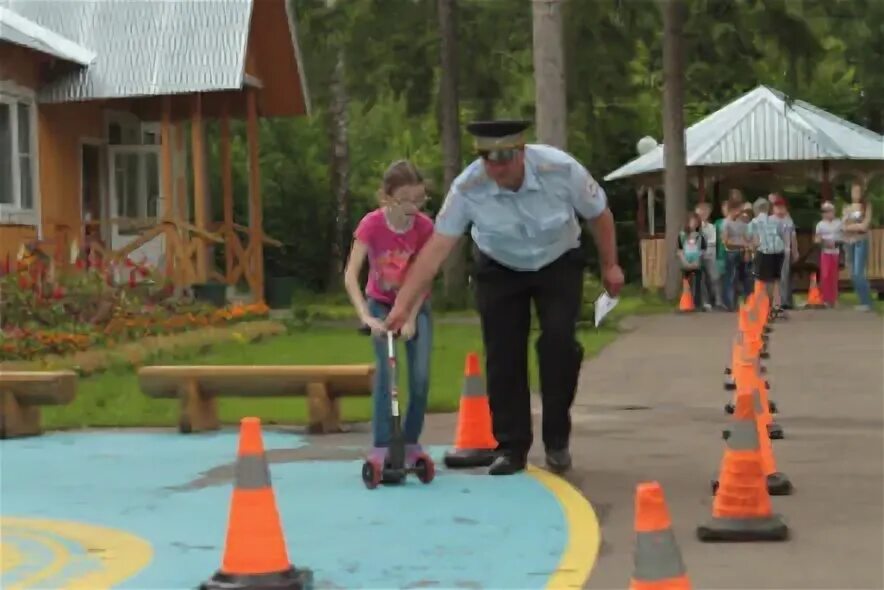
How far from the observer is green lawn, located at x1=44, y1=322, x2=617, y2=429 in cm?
1226

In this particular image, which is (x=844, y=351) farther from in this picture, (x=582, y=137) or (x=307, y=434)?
(x=582, y=137)

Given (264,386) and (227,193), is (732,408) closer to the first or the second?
(264,386)

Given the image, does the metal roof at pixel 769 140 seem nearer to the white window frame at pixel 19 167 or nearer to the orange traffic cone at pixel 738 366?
the white window frame at pixel 19 167

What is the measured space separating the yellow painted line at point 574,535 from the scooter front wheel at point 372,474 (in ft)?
2.83

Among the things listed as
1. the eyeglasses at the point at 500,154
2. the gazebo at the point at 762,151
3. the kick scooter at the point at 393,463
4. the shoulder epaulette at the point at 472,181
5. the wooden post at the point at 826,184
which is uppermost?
the gazebo at the point at 762,151

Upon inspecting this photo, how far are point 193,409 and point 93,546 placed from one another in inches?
165

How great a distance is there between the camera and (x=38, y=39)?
70.9 feet

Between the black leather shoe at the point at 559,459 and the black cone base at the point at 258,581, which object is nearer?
the black cone base at the point at 258,581

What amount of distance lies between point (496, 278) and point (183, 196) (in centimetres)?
1706

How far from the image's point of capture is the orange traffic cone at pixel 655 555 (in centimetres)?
460

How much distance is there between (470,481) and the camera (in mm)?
8852

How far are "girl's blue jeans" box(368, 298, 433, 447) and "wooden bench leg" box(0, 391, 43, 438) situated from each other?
3.49 metres

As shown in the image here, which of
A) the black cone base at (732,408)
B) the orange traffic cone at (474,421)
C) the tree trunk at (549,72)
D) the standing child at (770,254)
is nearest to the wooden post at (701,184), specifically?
the standing child at (770,254)

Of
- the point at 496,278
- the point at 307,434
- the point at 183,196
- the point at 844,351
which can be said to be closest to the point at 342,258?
the point at 183,196
